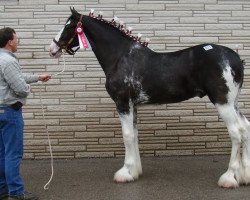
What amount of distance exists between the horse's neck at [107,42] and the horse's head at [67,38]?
165 mm

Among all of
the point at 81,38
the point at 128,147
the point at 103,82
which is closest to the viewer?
the point at 128,147

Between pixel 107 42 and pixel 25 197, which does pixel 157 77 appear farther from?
pixel 25 197

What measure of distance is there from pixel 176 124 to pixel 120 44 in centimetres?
162

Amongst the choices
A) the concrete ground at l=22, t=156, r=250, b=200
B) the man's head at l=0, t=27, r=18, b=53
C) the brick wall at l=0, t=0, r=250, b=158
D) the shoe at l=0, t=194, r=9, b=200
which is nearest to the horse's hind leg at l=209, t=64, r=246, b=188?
the concrete ground at l=22, t=156, r=250, b=200

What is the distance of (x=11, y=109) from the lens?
14.6ft

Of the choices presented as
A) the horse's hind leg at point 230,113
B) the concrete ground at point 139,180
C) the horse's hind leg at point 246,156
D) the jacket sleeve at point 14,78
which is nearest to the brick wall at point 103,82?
the concrete ground at point 139,180

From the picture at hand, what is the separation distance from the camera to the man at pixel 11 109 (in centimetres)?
435

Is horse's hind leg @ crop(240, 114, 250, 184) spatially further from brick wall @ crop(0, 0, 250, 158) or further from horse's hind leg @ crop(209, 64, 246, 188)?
brick wall @ crop(0, 0, 250, 158)

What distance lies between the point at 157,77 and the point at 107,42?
2.60ft

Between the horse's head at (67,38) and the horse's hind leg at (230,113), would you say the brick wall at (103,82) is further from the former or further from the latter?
the horse's hind leg at (230,113)

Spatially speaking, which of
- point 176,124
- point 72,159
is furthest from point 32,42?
point 176,124

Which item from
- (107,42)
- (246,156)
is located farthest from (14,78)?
(246,156)

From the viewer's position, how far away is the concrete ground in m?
4.76

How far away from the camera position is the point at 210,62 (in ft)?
16.2
